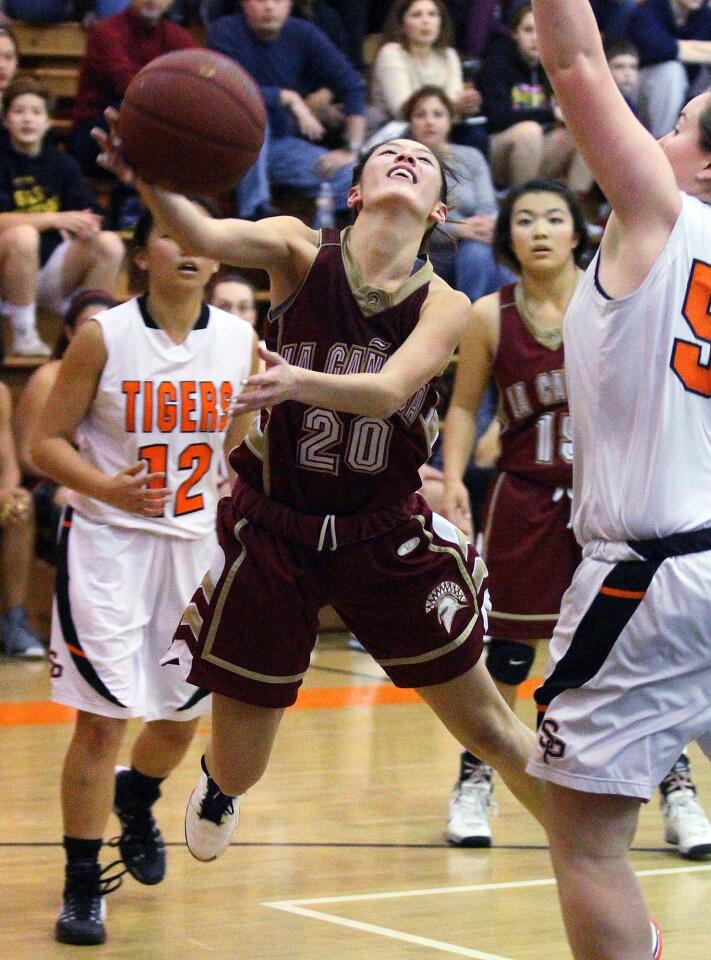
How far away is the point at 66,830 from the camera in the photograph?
3807 millimetres

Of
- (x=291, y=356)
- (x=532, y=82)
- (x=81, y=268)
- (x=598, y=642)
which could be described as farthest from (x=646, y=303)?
(x=532, y=82)

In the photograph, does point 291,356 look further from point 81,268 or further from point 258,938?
point 81,268

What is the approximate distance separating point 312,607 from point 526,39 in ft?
22.8

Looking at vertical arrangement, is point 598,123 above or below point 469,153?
above

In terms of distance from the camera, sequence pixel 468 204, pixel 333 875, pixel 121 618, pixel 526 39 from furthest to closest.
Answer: pixel 526 39 < pixel 468 204 < pixel 333 875 < pixel 121 618

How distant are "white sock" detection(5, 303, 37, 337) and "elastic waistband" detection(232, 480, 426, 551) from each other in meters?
4.68

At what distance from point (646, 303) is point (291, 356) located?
47.3 inches

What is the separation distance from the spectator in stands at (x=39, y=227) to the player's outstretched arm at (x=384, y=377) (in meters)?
4.70

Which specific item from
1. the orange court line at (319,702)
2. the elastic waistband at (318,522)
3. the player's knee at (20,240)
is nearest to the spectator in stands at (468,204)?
Result: the player's knee at (20,240)

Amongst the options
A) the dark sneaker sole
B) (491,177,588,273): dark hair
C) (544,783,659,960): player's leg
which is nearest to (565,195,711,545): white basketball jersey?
(544,783,659,960): player's leg

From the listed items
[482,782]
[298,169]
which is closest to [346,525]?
[482,782]

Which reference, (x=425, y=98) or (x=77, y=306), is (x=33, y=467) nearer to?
(x=77, y=306)

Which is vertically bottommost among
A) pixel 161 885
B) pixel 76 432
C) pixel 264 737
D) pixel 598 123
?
pixel 161 885

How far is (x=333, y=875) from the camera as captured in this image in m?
4.25
